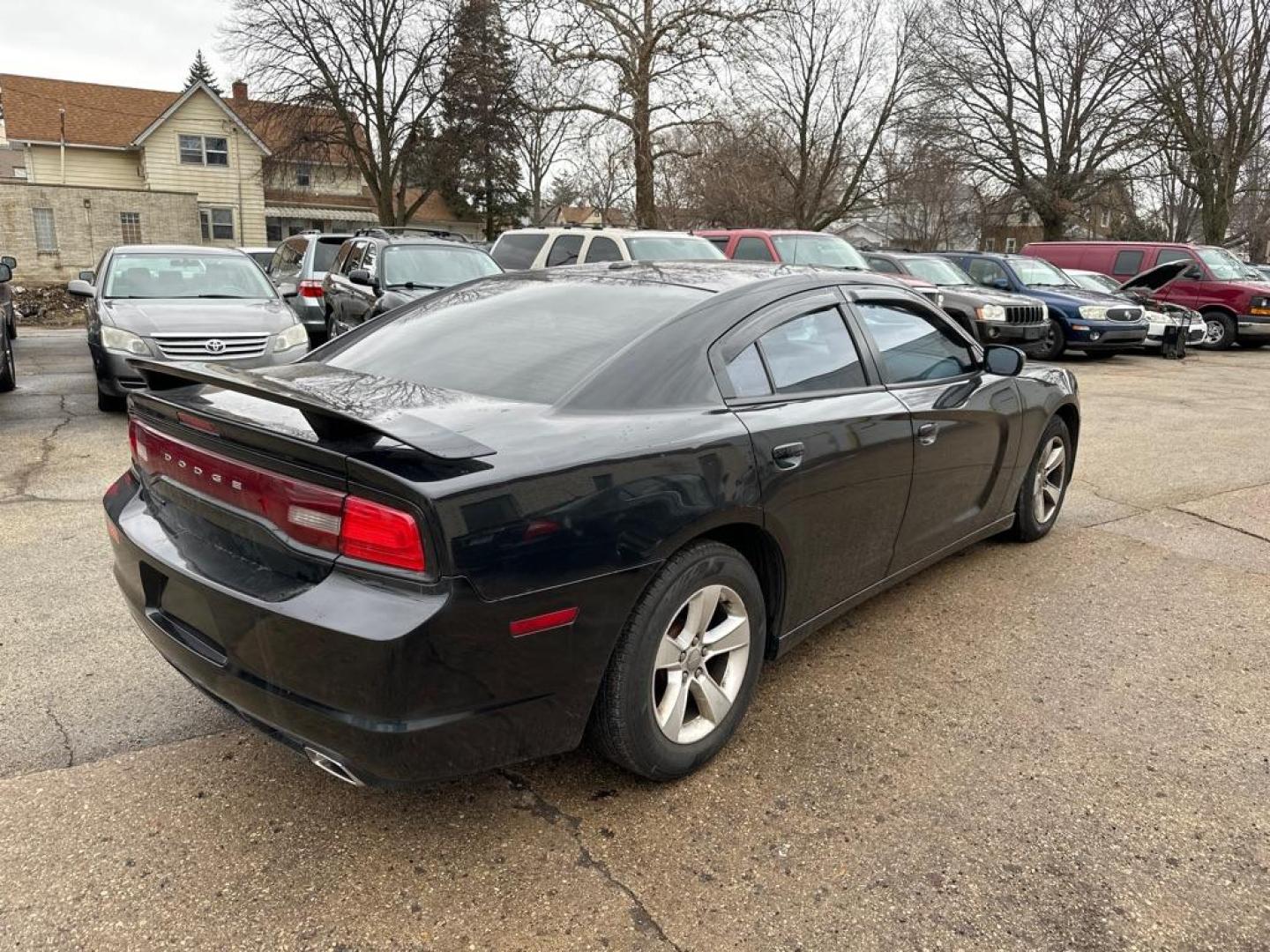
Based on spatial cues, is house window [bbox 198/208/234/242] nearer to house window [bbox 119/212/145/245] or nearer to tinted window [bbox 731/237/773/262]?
house window [bbox 119/212/145/245]

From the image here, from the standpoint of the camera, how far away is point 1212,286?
17016mm

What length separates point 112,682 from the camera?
10.6ft

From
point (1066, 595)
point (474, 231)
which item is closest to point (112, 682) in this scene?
point (1066, 595)

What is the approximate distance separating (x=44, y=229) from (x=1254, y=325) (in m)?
30.4

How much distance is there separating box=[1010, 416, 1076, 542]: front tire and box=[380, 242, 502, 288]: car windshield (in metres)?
7.21

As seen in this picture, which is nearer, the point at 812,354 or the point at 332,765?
the point at 332,765

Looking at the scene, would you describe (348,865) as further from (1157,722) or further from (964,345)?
(964,345)

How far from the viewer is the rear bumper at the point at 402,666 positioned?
2045mm

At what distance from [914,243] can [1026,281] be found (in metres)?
42.2

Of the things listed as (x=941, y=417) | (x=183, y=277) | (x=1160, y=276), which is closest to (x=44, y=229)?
(x=183, y=277)

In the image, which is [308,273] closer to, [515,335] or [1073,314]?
[515,335]

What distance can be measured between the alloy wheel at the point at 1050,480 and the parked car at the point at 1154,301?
11.1 metres

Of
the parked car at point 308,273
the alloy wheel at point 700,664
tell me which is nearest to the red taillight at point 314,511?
the alloy wheel at point 700,664

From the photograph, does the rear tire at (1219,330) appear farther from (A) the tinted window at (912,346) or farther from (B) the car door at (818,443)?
(B) the car door at (818,443)
